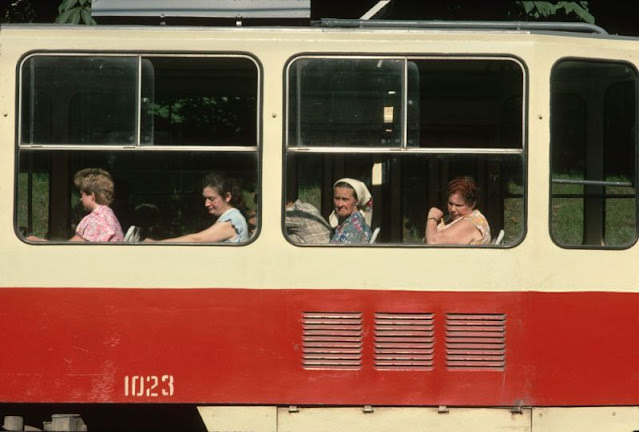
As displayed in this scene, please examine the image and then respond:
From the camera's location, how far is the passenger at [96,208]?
730cm

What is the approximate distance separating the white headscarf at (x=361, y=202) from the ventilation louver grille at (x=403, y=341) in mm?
600

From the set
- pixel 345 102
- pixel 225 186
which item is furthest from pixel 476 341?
pixel 225 186

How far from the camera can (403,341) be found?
7262 millimetres

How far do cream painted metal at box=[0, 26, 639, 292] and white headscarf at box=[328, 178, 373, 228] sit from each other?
0.79 ft

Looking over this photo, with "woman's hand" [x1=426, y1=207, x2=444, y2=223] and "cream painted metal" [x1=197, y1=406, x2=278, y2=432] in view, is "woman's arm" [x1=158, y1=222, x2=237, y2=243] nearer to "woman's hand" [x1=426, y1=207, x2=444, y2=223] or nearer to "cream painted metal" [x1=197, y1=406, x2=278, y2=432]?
"cream painted metal" [x1=197, y1=406, x2=278, y2=432]

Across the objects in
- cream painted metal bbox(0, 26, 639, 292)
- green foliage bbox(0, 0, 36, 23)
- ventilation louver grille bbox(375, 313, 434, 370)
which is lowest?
ventilation louver grille bbox(375, 313, 434, 370)

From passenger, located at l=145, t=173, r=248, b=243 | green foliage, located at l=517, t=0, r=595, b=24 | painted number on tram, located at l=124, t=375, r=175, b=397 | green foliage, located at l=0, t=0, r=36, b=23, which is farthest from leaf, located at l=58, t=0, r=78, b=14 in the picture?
painted number on tram, located at l=124, t=375, r=175, b=397

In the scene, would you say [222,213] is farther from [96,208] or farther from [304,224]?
[96,208]

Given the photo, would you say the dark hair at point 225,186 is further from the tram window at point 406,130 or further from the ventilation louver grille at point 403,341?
the ventilation louver grille at point 403,341

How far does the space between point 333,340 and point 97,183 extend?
5.47 ft

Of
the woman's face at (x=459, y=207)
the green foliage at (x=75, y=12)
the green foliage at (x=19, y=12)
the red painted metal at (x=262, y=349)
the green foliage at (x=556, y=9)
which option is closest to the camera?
the red painted metal at (x=262, y=349)

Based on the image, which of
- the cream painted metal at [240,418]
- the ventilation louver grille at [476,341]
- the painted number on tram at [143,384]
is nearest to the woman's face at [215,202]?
the painted number on tram at [143,384]

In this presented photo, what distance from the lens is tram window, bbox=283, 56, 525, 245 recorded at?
7.25 m

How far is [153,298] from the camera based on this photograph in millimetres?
7207
